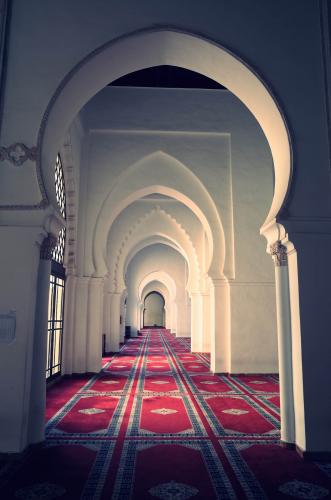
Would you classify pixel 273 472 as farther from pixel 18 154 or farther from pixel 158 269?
pixel 158 269

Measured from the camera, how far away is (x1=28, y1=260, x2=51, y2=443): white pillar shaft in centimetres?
382

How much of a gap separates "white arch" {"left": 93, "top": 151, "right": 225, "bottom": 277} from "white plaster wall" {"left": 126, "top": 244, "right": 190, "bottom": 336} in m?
12.1

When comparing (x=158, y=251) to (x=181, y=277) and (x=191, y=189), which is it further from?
(x=191, y=189)

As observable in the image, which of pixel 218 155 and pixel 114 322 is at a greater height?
pixel 218 155

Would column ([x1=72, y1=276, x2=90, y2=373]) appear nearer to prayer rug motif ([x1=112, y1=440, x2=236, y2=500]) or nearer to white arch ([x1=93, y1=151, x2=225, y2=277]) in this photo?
white arch ([x1=93, y1=151, x2=225, y2=277])

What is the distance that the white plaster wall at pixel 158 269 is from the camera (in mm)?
21547

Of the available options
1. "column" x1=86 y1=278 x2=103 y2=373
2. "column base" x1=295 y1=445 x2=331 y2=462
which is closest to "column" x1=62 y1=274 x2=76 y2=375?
"column" x1=86 y1=278 x2=103 y2=373

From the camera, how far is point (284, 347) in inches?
161

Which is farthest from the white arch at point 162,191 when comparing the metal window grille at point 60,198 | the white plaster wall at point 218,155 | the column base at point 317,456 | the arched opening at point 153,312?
the arched opening at point 153,312

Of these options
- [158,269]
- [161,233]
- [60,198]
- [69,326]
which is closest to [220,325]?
[69,326]

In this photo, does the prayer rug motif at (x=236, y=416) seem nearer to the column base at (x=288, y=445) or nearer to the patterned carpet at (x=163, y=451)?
the patterned carpet at (x=163, y=451)

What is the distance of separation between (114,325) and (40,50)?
33.1 ft

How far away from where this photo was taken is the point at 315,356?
3732mm

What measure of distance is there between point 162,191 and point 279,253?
5736 mm
